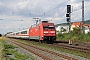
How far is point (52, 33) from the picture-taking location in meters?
36.7

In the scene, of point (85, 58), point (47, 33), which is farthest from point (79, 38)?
point (85, 58)

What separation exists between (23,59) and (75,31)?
40.7 metres

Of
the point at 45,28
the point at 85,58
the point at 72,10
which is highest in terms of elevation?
the point at 72,10

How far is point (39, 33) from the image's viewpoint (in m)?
38.2

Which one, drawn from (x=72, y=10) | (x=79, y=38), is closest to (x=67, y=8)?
(x=72, y=10)

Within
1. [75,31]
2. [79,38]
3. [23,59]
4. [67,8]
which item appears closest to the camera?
[23,59]

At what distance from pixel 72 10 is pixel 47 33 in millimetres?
5067

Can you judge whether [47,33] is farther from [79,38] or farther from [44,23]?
[79,38]

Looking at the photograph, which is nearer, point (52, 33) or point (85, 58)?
point (85, 58)

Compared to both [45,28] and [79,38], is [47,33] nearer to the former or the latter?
[45,28]

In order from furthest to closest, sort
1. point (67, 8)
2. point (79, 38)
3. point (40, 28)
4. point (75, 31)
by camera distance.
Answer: point (75, 31) < point (79, 38) < point (40, 28) < point (67, 8)

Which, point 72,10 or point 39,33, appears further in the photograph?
point 39,33

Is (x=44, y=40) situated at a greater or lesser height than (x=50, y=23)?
lesser

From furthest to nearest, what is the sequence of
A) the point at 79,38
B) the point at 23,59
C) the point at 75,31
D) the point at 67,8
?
the point at 75,31 < the point at 79,38 < the point at 67,8 < the point at 23,59
